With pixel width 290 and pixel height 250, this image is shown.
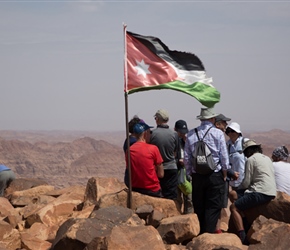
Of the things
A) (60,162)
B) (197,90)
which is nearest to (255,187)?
(197,90)

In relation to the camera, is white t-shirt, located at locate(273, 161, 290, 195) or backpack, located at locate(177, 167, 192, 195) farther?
backpack, located at locate(177, 167, 192, 195)

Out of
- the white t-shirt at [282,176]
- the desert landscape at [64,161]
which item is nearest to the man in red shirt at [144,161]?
the white t-shirt at [282,176]

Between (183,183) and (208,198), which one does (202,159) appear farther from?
(183,183)

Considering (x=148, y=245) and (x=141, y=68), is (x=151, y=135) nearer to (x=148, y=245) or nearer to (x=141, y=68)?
(x=141, y=68)

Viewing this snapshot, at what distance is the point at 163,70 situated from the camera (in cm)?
834

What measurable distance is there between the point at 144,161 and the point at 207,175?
2.75ft

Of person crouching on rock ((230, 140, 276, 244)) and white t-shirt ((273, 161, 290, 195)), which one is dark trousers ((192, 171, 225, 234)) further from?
white t-shirt ((273, 161, 290, 195))

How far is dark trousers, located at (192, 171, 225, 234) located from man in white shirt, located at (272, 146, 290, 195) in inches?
36.2

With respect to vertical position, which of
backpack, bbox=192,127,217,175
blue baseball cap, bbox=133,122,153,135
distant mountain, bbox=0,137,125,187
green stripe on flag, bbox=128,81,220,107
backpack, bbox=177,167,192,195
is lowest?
distant mountain, bbox=0,137,125,187

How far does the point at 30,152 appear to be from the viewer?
94.0 m

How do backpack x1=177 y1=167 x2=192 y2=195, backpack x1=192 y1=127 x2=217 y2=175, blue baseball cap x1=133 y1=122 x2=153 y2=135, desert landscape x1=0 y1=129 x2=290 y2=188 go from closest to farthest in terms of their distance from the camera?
1. backpack x1=192 y1=127 x2=217 y2=175
2. blue baseball cap x1=133 y1=122 x2=153 y2=135
3. backpack x1=177 y1=167 x2=192 y2=195
4. desert landscape x1=0 y1=129 x2=290 y2=188

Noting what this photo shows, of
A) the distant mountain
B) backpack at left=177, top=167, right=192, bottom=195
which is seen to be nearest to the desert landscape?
the distant mountain

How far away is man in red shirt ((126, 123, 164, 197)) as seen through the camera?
7.61m

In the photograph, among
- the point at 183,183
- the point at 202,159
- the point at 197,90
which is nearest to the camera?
the point at 202,159
